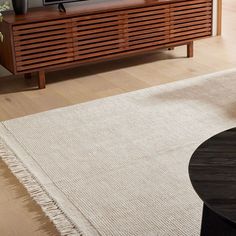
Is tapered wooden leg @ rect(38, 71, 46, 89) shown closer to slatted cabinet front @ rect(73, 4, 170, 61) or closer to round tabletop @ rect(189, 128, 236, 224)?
slatted cabinet front @ rect(73, 4, 170, 61)

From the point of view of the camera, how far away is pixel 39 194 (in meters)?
2.43

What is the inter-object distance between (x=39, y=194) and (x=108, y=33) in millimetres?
1768

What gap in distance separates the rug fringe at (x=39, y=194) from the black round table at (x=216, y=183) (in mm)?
614

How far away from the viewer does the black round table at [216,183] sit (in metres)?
1.56

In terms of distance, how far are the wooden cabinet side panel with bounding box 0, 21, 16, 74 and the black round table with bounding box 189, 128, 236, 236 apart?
1.99 meters

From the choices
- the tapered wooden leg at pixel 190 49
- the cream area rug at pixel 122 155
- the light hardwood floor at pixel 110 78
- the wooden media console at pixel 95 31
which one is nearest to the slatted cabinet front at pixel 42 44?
the wooden media console at pixel 95 31

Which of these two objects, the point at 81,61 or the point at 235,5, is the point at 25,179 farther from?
the point at 235,5

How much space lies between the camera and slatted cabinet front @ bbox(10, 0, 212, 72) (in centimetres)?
362

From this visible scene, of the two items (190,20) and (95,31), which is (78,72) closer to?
(95,31)

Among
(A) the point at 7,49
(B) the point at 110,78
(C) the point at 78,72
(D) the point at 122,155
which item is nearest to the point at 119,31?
(B) the point at 110,78

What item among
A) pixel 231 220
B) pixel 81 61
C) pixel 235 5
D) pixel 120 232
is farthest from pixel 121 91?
pixel 235 5

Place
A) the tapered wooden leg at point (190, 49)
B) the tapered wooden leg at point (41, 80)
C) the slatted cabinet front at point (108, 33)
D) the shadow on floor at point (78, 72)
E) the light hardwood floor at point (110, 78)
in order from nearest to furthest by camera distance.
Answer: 1. the light hardwood floor at point (110, 78)
2. the slatted cabinet front at point (108, 33)
3. the tapered wooden leg at point (41, 80)
4. the shadow on floor at point (78, 72)
5. the tapered wooden leg at point (190, 49)

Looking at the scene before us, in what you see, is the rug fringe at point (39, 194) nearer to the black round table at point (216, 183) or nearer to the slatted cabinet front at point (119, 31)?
the black round table at point (216, 183)

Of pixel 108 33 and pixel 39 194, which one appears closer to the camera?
pixel 39 194
